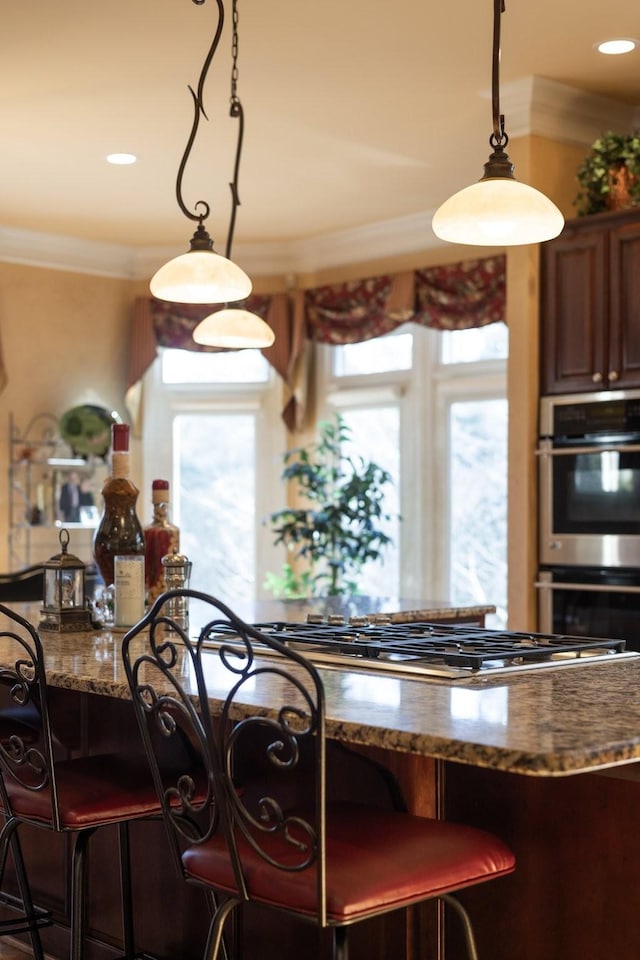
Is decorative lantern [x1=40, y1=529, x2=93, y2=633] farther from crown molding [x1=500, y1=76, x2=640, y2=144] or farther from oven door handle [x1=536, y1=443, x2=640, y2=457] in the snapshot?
crown molding [x1=500, y1=76, x2=640, y2=144]

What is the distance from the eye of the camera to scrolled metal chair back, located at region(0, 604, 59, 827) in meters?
2.31

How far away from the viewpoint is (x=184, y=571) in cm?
320

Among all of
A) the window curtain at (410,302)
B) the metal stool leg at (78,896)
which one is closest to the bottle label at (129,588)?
the metal stool leg at (78,896)

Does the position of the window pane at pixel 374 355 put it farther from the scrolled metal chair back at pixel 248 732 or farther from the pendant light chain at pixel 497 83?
the scrolled metal chair back at pixel 248 732

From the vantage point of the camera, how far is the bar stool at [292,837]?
1737 millimetres

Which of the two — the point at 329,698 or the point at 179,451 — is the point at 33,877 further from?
the point at 179,451

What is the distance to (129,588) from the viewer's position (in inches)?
125

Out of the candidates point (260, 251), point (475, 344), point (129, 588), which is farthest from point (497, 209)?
point (260, 251)

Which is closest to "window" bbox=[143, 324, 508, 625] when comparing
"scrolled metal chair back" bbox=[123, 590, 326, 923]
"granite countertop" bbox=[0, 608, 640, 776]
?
"scrolled metal chair back" bbox=[123, 590, 326, 923]

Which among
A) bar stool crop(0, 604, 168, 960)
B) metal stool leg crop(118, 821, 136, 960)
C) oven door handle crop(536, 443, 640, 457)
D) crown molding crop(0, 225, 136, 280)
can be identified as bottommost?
metal stool leg crop(118, 821, 136, 960)

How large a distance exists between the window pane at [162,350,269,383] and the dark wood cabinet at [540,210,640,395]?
2974mm

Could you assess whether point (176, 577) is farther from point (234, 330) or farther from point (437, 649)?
point (437, 649)

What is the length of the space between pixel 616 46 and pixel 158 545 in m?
2.37

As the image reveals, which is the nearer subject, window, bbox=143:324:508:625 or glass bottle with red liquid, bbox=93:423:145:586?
glass bottle with red liquid, bbox=93:423:145:586
